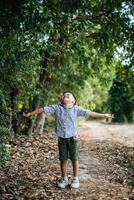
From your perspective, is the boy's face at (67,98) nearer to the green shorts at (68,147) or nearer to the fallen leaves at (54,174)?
the green shorts at (68,147)

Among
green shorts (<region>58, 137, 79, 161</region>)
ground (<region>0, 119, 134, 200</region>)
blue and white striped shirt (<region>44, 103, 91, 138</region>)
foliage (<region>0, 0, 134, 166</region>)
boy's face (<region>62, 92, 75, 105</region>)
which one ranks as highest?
foliage (<region>0, 0, 134, 166</region>)

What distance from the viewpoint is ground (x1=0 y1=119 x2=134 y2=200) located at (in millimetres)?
8078

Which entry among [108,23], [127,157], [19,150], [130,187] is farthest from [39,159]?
[108,23]

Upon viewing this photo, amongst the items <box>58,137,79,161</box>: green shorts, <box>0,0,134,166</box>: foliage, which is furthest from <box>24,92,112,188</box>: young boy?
<box>0,0,134,166</box>: foliage

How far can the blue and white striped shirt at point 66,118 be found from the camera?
8328mm

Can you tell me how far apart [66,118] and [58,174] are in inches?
73.8

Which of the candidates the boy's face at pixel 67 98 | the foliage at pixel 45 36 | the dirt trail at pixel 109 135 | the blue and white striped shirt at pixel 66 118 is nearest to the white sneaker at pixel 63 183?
the blue and white striped shirt at pixel 66 118

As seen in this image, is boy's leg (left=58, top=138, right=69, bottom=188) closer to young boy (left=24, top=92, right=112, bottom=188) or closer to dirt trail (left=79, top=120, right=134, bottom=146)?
young boy (left=24, top=92, right=112, bottom=188)

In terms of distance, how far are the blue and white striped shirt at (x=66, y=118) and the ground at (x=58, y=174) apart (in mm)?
1093

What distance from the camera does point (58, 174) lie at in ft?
31.8

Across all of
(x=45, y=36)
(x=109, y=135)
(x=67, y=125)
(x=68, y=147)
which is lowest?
(x=109, y=135)

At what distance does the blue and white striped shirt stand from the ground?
1.09 m

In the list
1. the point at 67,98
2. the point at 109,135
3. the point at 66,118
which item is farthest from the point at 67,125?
the point at 109,135

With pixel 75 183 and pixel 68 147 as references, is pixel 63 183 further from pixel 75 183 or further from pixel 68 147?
pixel 68 147
